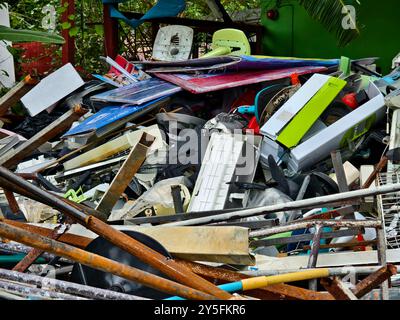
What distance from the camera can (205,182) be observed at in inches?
213

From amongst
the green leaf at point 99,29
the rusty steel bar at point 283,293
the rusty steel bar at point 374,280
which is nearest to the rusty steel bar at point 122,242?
the rusty steel bar at point 283,293

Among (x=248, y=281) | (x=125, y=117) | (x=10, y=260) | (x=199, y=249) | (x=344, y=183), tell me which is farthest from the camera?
(x=125, y=117)

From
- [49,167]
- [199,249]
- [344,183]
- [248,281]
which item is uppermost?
[248,281]

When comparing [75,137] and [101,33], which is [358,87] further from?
[101,33]

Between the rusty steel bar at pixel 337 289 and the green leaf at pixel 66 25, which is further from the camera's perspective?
the green leaf at pixel 66 25

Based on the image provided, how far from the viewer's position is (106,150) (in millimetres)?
6289

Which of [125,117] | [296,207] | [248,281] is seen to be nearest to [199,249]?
[296,207]

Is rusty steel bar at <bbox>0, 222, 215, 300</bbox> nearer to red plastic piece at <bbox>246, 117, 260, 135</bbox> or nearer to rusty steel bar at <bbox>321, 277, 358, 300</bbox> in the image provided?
rusty steel bar at <bbox>321, 277, 358, 300</bbox>

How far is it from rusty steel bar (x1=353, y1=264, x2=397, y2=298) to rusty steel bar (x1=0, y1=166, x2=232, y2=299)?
64cm

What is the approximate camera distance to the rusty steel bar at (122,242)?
8.08ft

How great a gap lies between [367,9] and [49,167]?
5.64 meters

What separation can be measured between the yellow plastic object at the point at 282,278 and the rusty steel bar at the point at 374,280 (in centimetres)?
15

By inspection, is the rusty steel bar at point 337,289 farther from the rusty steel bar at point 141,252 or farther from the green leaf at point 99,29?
the green leaf at point 99,29

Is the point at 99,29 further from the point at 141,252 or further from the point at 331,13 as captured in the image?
the point at 141,252
